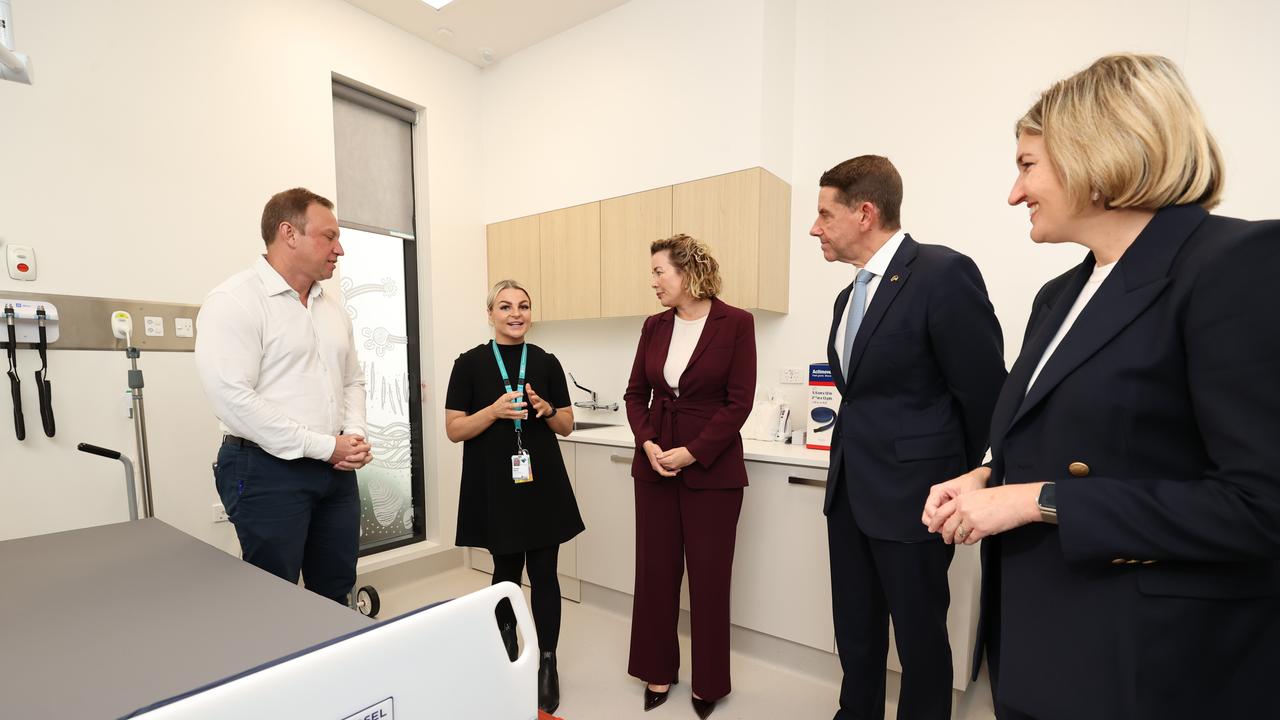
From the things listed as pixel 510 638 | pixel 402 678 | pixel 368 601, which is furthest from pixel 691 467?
pixel 368 601

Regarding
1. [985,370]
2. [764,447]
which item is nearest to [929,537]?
[985,370]

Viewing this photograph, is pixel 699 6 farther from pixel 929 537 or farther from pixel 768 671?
pixel 768 671

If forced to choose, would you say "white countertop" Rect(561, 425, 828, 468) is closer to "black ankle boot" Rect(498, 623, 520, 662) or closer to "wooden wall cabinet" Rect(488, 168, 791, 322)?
"wooden wall cabinet" Rect(488, 168, 791, 322)

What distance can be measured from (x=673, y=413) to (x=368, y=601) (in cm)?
196

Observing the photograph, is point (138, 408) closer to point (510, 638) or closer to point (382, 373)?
point (382, 373)

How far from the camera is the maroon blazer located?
79.5 inches

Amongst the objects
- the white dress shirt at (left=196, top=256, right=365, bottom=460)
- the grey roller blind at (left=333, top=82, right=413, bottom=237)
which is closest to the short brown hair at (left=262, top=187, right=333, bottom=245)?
the white dress shirt at (left=196, top=256, right=365, bottom=460)

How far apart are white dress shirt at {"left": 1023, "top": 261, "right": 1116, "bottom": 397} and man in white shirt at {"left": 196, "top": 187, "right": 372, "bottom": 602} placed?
194 cm

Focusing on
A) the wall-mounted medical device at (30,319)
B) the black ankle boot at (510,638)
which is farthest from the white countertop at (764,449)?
the wall-mounted medical device at (30,319)

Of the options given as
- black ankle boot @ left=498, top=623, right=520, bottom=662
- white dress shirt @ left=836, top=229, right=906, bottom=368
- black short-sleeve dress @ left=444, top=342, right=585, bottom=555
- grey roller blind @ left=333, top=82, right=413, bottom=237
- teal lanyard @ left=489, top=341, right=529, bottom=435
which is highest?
grey roller blind @ left=333, top=82, right=413, bottom=237

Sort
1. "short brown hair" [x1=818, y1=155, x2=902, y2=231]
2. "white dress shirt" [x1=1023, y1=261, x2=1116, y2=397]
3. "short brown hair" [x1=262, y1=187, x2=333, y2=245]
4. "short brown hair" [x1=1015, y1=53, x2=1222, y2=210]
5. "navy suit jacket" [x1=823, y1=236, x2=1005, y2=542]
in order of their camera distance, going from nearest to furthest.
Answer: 1. "short brown hair" [x1=1015, y1=53, x2=1222, y2=210]
2. "white dress shirt" [x1=1023, y1=261, x2=1116, y2=397]
3. "navy suit jacket" [x1=823, y1=236, x2=1005, y2=542]
4. "short brown hair" [x1=818, y1=155, x2=902, y2=231]
5. "short brown hair" [x1=262, y1=187, x2=333, y2=245]

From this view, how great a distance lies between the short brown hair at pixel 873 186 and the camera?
1.59 meters

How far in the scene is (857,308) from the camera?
164cm

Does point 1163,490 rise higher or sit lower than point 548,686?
higher
